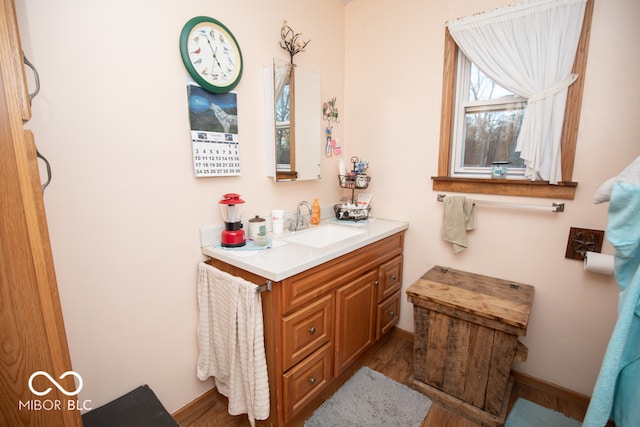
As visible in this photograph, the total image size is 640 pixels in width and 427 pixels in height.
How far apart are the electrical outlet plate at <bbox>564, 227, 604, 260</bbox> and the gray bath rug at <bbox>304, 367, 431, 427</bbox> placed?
46.2 inches

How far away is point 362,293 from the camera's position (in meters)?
1.80

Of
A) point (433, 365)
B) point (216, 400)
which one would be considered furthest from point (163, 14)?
point (433, 365)

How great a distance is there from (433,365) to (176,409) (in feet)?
4.71

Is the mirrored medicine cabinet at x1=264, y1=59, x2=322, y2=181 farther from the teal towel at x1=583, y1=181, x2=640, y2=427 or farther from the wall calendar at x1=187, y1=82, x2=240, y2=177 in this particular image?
the teal towel at x1=583, y1=181, x2=640, y2=427

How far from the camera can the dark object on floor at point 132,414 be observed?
1174 millimetres

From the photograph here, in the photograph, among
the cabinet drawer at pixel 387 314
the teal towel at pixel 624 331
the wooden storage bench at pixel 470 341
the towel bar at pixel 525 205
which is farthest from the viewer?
the cabinet drawer at pixel 387 314

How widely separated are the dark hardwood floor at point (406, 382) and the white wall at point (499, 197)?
8 centimetres

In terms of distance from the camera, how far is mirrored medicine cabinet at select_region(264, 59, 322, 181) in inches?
70.3

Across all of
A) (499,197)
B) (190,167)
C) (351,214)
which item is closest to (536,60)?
(499,197)

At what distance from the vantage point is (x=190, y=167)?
1472 millimetres

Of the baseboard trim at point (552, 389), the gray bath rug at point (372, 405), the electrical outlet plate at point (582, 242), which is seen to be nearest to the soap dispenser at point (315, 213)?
the gray bath rug at point (372, 405)

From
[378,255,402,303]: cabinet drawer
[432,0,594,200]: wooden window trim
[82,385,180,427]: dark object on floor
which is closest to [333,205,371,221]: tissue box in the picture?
[378,255,402,303]: cabinet drawer

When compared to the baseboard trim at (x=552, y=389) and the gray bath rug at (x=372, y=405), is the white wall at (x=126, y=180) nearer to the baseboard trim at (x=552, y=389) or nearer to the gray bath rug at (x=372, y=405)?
the gray bath rug at (x=372, y=405)

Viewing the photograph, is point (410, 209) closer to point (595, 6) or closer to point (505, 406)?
point (505, 406)
